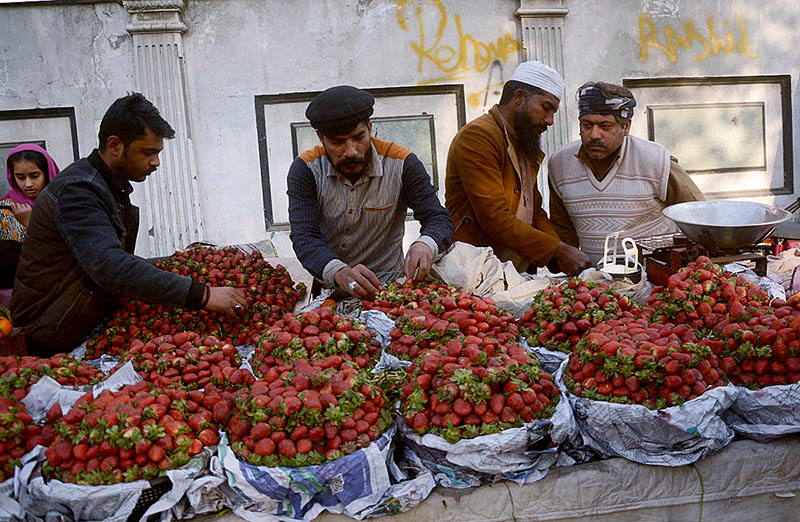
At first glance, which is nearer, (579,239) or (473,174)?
(473,174)

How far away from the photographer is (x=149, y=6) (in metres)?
5.54

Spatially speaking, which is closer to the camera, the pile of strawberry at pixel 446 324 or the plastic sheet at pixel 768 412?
the plastic sheet at pixel 768 412

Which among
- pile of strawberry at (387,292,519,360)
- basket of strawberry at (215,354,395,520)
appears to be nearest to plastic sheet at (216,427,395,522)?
basket of strawberry at (215,354,395,520)

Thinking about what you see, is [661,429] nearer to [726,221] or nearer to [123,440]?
[123,440]

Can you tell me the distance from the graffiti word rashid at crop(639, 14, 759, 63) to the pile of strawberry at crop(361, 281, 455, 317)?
4.78 meters

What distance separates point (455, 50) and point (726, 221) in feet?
11.7

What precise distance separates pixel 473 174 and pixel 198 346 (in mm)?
1906

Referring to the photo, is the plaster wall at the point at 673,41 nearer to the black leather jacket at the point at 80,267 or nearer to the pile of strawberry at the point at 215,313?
the pile of strawberry at the point at 215,313

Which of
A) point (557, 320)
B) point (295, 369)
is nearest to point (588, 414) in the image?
point (557, 320)

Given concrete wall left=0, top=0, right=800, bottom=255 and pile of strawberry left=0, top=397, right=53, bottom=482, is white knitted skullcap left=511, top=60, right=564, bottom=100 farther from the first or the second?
pile of strawberry left=0, top=397, right=53, bottom=482

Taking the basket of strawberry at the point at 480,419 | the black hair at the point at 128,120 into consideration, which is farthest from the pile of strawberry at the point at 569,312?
the black hair at the point at 128,120

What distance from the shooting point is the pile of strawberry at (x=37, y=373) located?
2.04m

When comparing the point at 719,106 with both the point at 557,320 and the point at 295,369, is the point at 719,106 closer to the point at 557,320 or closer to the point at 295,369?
the point at 557,320

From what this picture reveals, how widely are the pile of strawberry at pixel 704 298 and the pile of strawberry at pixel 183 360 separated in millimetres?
1689
